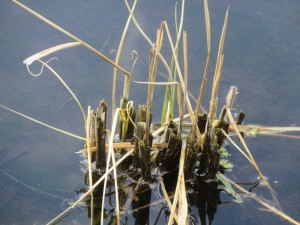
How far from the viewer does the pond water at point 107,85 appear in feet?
7.11

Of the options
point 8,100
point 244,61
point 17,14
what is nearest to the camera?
point 8,100

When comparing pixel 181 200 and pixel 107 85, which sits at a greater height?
pixel 107 85

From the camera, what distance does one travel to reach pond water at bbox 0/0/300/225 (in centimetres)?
217

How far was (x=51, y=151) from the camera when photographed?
91.0 inches

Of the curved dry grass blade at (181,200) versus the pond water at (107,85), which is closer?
the curved dry grass blade at (181,200)

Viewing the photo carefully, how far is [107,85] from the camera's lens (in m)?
2.66

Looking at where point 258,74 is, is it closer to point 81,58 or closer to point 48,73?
point 81,58

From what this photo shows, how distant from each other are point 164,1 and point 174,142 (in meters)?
1.49

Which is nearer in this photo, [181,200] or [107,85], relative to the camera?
[181,200]

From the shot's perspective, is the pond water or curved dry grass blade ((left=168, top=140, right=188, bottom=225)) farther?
the pond water

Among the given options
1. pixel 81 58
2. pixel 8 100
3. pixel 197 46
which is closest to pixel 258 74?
pixel 197 46

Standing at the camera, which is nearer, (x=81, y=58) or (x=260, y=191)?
(x=260, y=191)

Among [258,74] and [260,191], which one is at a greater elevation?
[258,74]

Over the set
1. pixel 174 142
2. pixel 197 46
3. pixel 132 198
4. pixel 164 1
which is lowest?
pixel 132 198
